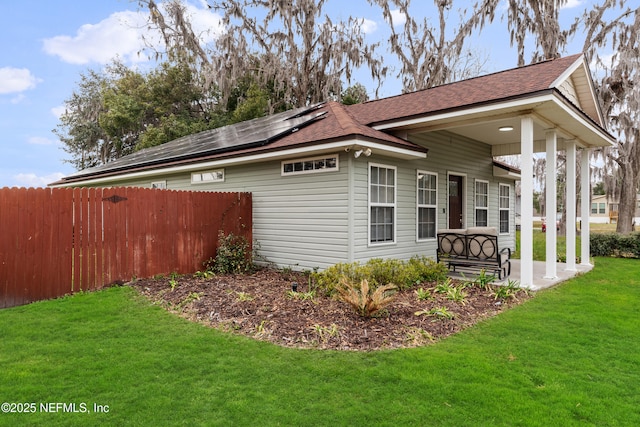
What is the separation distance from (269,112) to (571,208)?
1670cm

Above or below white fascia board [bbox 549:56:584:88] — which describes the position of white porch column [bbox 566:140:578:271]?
below

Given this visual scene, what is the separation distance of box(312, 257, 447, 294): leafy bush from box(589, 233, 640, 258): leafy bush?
8225 millimetres

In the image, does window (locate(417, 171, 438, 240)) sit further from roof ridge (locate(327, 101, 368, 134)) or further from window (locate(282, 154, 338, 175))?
window (locate(282, 154, 338, 175))

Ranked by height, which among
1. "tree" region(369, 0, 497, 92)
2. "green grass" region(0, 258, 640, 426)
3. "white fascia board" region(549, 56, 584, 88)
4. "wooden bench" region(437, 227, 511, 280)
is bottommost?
"green grass" region(0, 258, 640, 426)

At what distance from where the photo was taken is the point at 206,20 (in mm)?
22359

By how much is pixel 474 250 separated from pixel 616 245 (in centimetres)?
789

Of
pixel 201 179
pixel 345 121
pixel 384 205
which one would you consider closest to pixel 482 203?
pixel 384 205

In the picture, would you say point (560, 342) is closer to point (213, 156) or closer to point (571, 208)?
point (571, 208)

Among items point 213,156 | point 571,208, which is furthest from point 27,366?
point 571,208

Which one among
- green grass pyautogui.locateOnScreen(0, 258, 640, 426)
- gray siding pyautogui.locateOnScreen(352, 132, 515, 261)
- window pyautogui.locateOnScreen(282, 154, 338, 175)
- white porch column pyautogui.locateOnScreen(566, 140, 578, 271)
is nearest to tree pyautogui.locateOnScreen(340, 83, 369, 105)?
gray siding pyautogui.locateOnScreen(352, 132, 515, 261)

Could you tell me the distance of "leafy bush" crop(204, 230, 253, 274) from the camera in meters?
7.93

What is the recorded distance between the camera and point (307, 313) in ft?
16.5

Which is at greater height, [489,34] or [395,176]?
[489,34]

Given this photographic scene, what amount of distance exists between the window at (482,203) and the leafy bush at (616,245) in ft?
14.3
